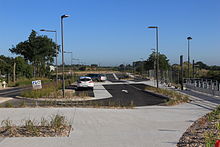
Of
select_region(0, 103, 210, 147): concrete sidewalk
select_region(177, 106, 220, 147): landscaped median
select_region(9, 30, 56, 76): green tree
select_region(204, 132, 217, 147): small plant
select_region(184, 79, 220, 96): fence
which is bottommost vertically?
select_region(0, 103, 210, 147): concrete sidewalk

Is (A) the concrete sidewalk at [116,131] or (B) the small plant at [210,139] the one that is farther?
(A) the concrete sidewalk at [116,131]

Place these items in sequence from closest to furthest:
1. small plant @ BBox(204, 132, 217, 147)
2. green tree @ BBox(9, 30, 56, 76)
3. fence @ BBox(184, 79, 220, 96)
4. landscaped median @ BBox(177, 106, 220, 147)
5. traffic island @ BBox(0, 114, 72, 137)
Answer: small plant @ BBox(204, 132, 217, 147)
landscaped median @ BBox(177, 106, 220, 147)
traffic island @ BBox(0, 114, 72, 137)
fence @ BBox(184, 79, 220, 96)
green tree @ BBox(9, 30, 56, 76)

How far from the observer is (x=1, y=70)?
53375mm

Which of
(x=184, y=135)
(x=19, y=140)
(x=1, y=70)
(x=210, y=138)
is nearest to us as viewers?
(x=210, y=138)

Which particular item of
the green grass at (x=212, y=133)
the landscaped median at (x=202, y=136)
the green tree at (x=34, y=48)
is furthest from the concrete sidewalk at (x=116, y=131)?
the green tree at (x=34, y=48)

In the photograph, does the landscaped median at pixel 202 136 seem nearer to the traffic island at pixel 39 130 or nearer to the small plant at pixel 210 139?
the small plant at pixel 210 139

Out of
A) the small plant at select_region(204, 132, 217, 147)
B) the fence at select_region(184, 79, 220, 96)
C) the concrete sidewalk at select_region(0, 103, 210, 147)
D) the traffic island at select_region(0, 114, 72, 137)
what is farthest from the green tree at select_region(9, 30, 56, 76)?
the small plant at select_region(204, 132, 217, 147)

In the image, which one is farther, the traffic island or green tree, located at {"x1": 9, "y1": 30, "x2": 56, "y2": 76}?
green tree, located at {"x1": 9, "y1": 30, "x2": 56, "y2": 76}

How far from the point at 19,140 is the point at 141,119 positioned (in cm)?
496

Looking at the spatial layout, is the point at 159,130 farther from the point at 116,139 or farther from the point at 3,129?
the point at 3,129

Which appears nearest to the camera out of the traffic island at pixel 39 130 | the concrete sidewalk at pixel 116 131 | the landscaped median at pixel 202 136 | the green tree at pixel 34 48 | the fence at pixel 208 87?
the landscaped median at pixel 202 136

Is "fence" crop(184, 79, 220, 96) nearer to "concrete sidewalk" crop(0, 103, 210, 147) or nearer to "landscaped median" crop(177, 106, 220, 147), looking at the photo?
"concrete sidewalk" crop(0, 103, 210, 147)

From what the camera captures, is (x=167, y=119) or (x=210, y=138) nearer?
(x=210, y=138)

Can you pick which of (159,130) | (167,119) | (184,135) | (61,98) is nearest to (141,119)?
(167,119)
